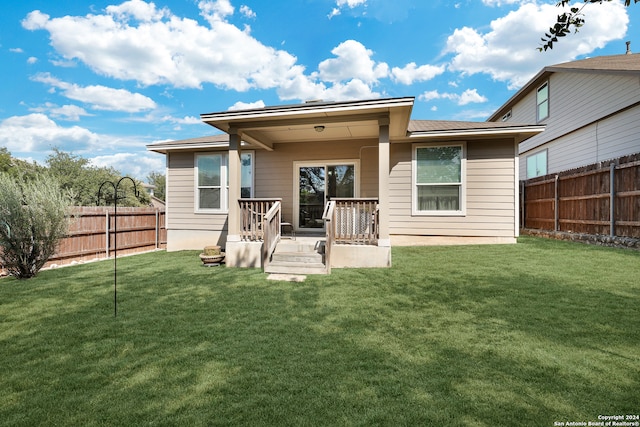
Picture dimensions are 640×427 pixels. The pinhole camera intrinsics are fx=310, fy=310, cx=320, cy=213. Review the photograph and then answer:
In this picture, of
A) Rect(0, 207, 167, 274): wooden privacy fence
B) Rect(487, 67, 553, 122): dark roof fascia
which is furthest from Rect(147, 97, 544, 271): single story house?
Rect(487, 67, 553, 122): dark roof fascia

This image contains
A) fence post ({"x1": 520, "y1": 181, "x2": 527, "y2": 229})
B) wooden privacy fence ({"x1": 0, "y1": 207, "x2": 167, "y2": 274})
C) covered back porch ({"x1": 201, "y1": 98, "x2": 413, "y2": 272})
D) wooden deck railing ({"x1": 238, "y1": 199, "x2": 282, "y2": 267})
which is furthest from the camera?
fence post ({"x1": 520, "y1": 181, "x2": 527, "y2": 229})

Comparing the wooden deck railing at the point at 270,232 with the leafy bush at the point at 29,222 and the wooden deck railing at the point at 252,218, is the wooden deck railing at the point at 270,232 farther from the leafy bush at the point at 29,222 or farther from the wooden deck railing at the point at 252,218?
the leafy bush at the point at 29,222

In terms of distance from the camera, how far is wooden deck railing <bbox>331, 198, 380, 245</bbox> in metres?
6.09

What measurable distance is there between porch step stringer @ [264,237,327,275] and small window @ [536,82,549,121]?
12.2 meters

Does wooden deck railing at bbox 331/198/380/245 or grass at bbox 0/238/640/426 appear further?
wooden deck railing at bbox 331/198/380/245

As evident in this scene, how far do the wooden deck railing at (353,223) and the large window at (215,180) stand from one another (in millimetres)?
3673

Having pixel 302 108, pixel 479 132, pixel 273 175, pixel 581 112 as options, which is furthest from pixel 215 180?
pixel 581 112

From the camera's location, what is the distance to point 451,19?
35.9 feet

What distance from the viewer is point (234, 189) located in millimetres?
6484

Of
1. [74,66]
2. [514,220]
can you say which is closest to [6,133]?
[74,66]

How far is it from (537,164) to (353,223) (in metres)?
11.8

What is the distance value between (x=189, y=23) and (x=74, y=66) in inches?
465

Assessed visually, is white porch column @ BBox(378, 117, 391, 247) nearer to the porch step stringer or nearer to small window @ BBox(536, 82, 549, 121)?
the porch step stringer

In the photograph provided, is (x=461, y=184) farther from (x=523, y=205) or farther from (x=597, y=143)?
(x=597, y=143)
